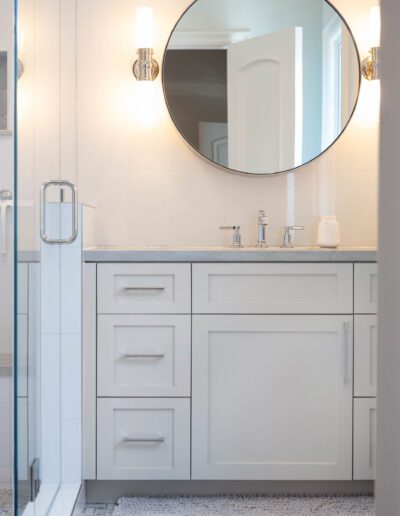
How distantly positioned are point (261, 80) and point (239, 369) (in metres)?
1.26

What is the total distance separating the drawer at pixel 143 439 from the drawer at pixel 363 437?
23.0 inches

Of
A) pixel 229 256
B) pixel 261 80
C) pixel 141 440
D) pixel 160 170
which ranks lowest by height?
pixel 141 440

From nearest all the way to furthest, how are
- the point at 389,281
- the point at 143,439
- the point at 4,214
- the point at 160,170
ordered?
the point at 389,281
the point at 4,214
the point at 143,439
the point at 160,170

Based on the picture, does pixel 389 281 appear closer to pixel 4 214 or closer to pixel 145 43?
pixel 4 214

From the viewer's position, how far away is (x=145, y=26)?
260 centimetres

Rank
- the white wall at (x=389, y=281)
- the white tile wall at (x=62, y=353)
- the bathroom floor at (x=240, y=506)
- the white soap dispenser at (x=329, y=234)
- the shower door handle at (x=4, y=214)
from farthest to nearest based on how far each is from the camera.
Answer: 1. the white soap dispenser at (x=329, y=234)
2. the bathroom floor at (x=240, y=506)
3. the white tile wall at (x=62, y=353)
4. the shower door handle at (x=4, y=214)
5. the white wall at (x=389, y=281)

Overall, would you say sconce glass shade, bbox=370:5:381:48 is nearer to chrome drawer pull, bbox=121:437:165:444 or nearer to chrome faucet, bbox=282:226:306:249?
chrome faucet, bbox=282:226:306:249

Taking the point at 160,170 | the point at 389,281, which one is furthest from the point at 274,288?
the point at 389,281

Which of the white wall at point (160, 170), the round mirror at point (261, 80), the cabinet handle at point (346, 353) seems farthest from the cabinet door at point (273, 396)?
the round mirror at point (261, 80)

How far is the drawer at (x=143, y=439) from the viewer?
215cm

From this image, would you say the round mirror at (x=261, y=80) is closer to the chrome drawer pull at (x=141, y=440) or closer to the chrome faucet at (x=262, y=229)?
the chrome faucet at (x=262, y=229)

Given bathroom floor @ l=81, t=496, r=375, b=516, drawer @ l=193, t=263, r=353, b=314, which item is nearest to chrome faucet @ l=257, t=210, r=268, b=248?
drawer @ l=193, t=263, r=353, b=314

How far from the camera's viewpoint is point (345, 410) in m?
2.16

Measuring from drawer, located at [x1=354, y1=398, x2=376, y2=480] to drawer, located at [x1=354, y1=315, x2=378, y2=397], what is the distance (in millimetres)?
42
